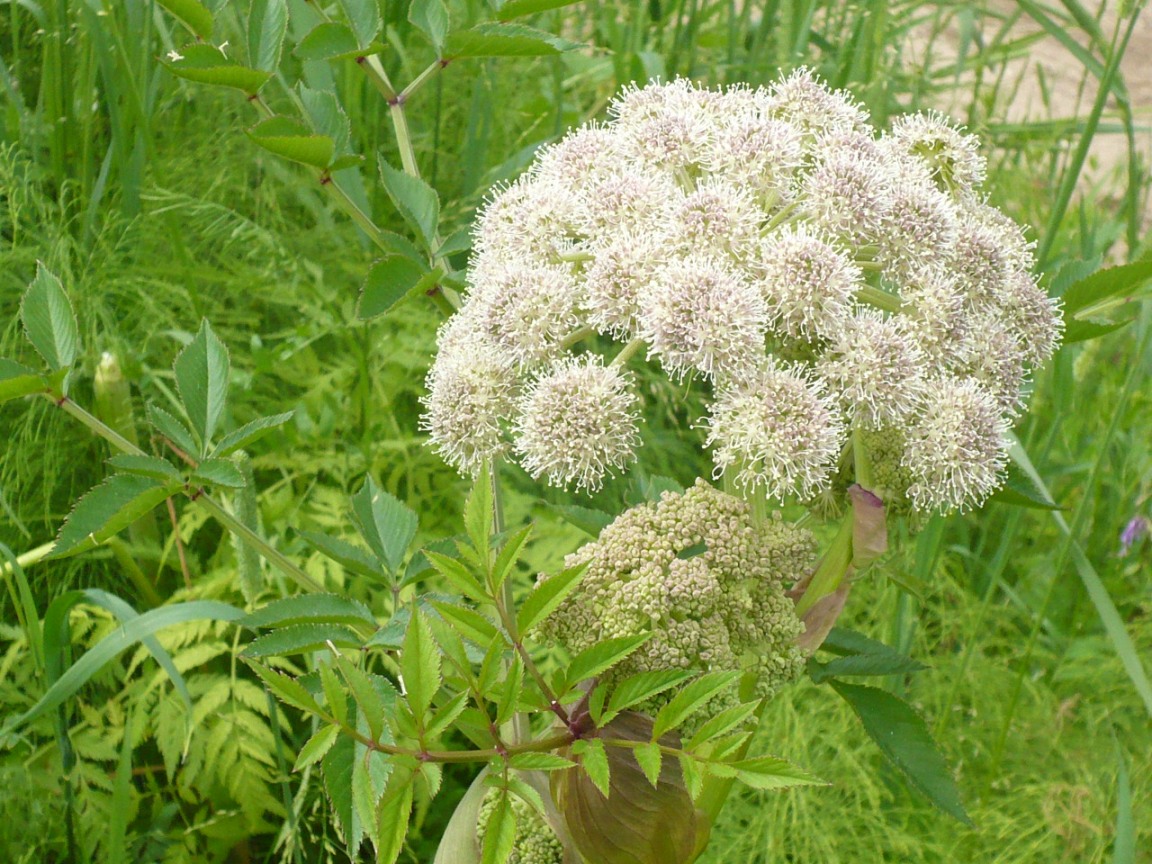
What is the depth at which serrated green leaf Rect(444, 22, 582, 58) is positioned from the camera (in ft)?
4.54

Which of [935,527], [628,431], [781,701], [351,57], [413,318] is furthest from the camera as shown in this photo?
[413,318]

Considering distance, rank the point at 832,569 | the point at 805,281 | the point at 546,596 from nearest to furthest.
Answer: the point at 546,596, the point at 805,281, the point at 832,569

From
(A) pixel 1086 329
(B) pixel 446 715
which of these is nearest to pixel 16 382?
(B) pixel 446 715

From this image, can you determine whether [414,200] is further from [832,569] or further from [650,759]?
[650,759]

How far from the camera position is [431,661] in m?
0.98

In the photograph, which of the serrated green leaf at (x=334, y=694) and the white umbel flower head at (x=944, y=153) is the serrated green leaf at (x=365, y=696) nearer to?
the serrated green leaf at (x=334, y=694)

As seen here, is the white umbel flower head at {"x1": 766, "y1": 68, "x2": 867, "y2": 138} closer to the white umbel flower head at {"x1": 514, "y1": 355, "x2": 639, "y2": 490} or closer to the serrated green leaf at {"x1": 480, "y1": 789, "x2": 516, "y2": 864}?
the white umbel flower head at {"x1": 514, "y1": 355, "x2": 639, "y2": 490}

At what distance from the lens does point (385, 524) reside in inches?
55.4

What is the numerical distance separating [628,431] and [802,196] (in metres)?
0.32

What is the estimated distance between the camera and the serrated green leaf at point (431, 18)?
4.95 ft

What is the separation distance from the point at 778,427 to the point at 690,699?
0.94 ft

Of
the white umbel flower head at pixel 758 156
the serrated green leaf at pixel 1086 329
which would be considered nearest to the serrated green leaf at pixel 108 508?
the white umbel flower head at pixel 758 156

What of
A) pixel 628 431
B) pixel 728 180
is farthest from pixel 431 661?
pixel 728 180

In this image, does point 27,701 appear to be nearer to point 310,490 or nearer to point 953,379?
point 310,490
